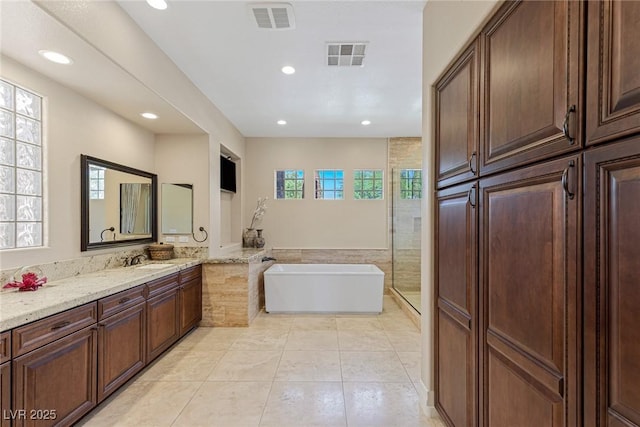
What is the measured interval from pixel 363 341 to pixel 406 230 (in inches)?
102

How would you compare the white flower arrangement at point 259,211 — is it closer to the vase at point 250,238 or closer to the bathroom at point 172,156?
the bathroom at point 172,156

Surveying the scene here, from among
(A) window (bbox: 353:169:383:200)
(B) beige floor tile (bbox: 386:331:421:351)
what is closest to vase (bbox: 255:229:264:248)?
(A) window (bbox: 353:169:383:200)

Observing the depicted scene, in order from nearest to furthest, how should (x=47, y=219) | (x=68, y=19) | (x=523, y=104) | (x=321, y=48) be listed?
(x=523, y=104) < (x=68, y=19) < (x=47, y=219) < (x=321, y=48)

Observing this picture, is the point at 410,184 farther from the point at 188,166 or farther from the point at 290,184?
the point at 188,166

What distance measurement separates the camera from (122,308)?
236 centimetres

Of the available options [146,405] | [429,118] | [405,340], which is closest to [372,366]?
[405,340]

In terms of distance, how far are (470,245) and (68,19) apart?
2.67m

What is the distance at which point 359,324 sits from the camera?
13.3 ft

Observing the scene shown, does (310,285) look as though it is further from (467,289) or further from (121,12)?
(121,12)

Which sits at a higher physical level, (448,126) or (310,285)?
(448,126)

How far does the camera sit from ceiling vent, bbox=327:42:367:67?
2.71 metres

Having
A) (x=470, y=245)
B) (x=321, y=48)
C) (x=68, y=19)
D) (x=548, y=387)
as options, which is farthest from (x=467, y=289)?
(x=68, y=19)

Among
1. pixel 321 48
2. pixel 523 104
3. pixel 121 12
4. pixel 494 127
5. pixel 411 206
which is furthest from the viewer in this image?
pixel 411 206

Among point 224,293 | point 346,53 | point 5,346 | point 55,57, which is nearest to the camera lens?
point 5,346
